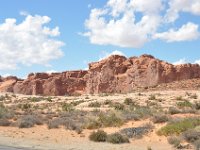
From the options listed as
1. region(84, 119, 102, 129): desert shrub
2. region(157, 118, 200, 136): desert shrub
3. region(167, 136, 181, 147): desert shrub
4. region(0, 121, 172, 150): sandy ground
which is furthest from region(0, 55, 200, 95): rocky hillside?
region(167, 136, 181, 147): desert shrub

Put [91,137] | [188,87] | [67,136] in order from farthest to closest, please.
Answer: [188,87]
[67,136]
[91,137]

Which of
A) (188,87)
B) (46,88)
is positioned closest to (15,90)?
(46,88)

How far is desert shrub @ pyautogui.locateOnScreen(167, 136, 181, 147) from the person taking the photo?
1866 centimetres

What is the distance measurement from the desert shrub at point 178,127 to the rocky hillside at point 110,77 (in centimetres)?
6095

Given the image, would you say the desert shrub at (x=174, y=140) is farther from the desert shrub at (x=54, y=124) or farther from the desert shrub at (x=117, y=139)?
the desert shrub at (x=54, y=124)

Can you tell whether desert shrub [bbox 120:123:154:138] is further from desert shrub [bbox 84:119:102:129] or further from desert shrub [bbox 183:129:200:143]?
desert shrub [bbox 84:119:102:129]

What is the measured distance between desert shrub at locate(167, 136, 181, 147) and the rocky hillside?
63.2 m

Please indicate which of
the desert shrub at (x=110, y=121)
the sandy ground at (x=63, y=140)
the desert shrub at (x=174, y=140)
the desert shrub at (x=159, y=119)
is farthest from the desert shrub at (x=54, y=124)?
the desert shrub at (x=174, y=140)

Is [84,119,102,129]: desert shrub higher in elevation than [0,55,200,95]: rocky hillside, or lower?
lower

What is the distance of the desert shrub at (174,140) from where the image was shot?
18656 millimetres

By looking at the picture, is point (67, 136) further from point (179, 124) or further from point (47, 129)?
point (179, 124)

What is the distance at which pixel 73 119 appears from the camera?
1111 inches

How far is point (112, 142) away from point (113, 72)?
8081 cm

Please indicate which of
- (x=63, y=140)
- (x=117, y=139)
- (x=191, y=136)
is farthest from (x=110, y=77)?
(x=191, y=136)
